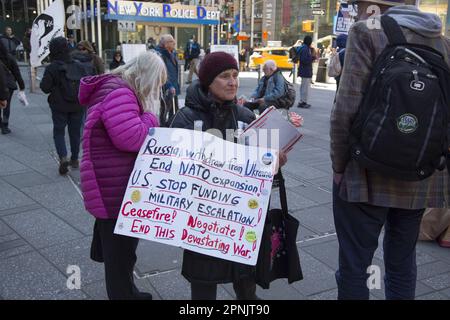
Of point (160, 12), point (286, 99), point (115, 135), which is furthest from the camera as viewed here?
point (160, 12)

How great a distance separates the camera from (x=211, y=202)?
2217 millimetres

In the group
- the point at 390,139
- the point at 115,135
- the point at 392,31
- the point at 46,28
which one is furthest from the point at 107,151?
the point at 46,28

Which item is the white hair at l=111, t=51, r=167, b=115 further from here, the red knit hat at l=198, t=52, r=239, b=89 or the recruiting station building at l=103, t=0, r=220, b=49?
the recruiting station building at l=103, t=0, r=220, b=49

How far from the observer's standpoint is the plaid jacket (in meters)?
2.12

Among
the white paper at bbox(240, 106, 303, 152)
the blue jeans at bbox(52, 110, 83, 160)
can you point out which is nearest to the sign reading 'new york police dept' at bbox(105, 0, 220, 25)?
the blue jeans at bbox(52, 110, 83, 160)

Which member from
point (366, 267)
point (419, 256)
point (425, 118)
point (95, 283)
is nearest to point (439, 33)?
point (425, 118)

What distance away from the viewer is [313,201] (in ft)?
16.4

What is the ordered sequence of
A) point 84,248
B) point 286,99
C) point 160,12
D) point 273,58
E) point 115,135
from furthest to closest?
point 160,12 < point 273,58 < point 286,99 < point 84,248 < point 115,135

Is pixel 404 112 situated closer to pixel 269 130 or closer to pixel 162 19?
pixel 269 130

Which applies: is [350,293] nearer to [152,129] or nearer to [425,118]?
[425,118]

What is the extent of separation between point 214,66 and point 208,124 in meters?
0.30

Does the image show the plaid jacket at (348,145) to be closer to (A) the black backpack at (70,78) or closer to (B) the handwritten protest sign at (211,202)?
(B) the handwritten protest sign at (211,202)

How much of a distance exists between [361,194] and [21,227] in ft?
10.5
